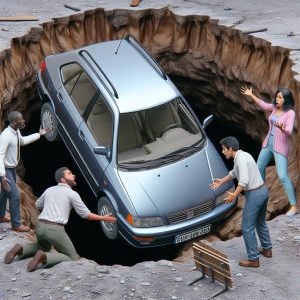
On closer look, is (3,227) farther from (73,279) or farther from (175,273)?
(175,273)

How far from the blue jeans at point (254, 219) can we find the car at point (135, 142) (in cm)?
142

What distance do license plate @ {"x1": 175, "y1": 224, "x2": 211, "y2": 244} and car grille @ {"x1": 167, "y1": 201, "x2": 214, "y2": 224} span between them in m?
0.21

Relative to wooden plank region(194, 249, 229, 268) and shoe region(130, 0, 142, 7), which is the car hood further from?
shoe region(130, 0, 142, 7)

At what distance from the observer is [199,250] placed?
7805 millimetres

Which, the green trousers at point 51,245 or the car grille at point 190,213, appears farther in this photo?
the car grille at point 190,213

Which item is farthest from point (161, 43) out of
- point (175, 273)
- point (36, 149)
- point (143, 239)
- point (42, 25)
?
point (175, 273)

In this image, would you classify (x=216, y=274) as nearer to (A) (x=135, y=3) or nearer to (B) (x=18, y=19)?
(A) (x=135, y=3)

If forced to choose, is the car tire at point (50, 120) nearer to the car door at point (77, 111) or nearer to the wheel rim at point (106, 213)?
the car door at point (77, 111)

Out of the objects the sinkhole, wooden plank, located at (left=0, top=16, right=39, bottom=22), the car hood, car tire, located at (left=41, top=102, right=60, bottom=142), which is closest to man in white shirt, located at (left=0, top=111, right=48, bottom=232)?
the car hood

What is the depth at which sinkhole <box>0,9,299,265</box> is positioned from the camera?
1230cm

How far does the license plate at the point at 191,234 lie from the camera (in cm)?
940

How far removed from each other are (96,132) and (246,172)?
3.42m

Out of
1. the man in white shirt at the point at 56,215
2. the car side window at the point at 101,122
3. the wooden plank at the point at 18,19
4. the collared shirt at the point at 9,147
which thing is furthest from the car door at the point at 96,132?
the wooden plank at the point at 18,19

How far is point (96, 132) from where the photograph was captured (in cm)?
1048
